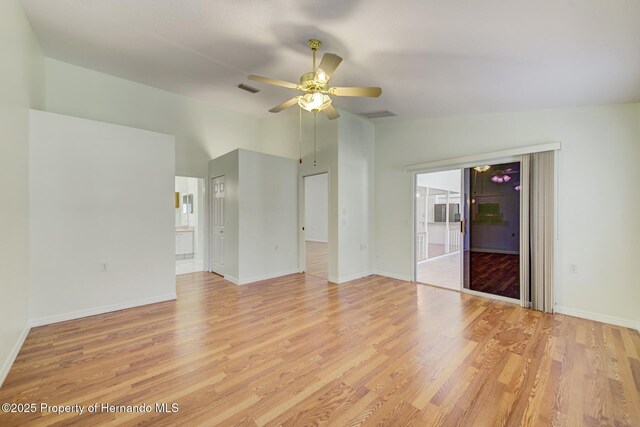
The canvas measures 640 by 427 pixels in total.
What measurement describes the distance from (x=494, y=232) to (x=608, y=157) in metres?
2.72

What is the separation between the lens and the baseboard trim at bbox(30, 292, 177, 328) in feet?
10.3

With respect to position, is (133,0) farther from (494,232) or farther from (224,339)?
(494,232)

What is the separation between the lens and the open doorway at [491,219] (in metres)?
4.55

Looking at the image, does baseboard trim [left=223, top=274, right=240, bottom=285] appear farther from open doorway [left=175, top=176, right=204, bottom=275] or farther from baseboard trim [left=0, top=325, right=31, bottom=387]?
baseboard trim [left=0, top=325, right=31, bottom=387]

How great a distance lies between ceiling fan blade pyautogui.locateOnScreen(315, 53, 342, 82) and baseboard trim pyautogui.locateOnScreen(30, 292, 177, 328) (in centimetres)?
367

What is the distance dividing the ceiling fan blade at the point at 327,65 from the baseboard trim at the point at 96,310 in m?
3.67

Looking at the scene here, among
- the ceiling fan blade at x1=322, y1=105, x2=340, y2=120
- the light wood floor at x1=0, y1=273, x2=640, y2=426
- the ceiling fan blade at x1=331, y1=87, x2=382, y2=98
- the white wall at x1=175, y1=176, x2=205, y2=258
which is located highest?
the ceiling fan blade at x1=331, y1=87, x2=382, y2=98

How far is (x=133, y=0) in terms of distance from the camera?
2.49 m

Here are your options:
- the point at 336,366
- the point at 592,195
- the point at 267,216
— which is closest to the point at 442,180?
the point at 592,195

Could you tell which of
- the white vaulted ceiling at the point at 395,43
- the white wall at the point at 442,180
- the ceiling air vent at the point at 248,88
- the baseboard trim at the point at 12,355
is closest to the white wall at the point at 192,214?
the ceiling air vent at the point at 248,88

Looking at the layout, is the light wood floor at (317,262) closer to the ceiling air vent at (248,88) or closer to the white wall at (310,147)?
the white wall at (310,147)

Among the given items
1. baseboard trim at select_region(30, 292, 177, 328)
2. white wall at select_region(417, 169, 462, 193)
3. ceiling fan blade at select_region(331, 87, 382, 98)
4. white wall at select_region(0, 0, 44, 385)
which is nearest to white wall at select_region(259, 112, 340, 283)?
ceiling fan blade at select_region(331, 87, 382, 98)

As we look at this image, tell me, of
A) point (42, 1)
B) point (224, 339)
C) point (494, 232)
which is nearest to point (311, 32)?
point (42, 1)

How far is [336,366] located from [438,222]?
7.69m
